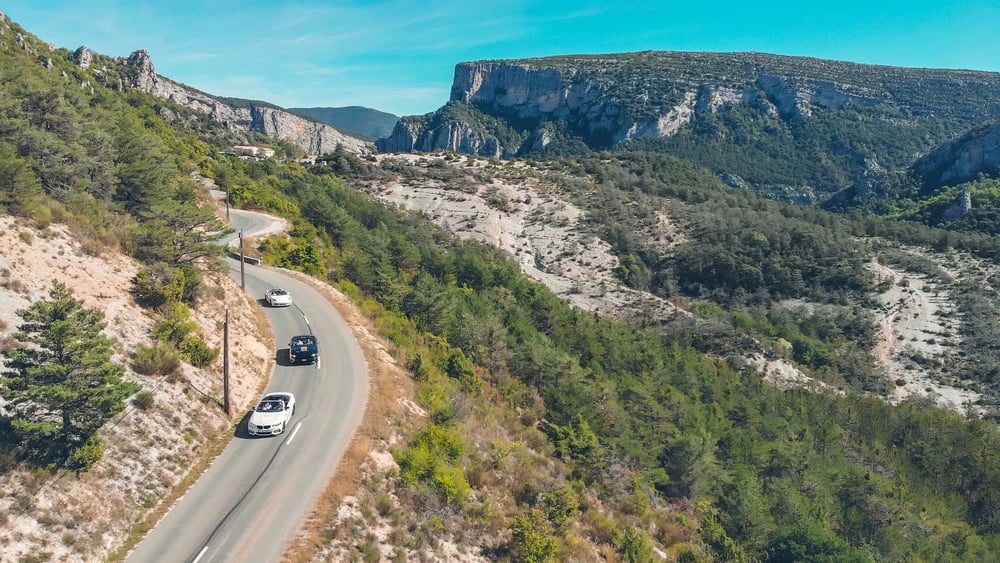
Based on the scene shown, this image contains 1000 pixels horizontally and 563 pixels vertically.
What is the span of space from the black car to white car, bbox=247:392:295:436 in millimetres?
4470

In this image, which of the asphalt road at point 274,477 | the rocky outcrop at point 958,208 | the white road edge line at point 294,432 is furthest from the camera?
the rocky outcrop at point 958,208

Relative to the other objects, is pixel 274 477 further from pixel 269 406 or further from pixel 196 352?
pixel 196 352

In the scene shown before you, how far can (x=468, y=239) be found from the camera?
225 feet

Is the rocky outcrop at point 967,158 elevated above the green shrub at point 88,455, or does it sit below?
above

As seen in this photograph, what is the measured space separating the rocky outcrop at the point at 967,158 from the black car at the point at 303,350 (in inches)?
5456

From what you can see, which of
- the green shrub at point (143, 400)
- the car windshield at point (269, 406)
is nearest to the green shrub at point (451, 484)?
the car windshield at point (269, 406)

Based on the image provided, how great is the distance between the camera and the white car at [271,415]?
1806 cm

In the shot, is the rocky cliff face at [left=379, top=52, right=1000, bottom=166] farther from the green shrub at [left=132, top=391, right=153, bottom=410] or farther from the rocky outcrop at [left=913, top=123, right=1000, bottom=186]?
the green shrub at [left=132, top=391, right=153, bottom=410]

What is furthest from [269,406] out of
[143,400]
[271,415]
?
[143,400]

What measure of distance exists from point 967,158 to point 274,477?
146851 millimetres

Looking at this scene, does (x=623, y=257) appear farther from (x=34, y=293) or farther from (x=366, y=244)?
(x=34, y=293)

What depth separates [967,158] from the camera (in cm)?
11038

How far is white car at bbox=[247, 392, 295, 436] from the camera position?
18062mm

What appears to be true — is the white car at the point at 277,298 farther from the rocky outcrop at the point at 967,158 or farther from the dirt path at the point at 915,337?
the rocky outcrop at the point at 967,158
